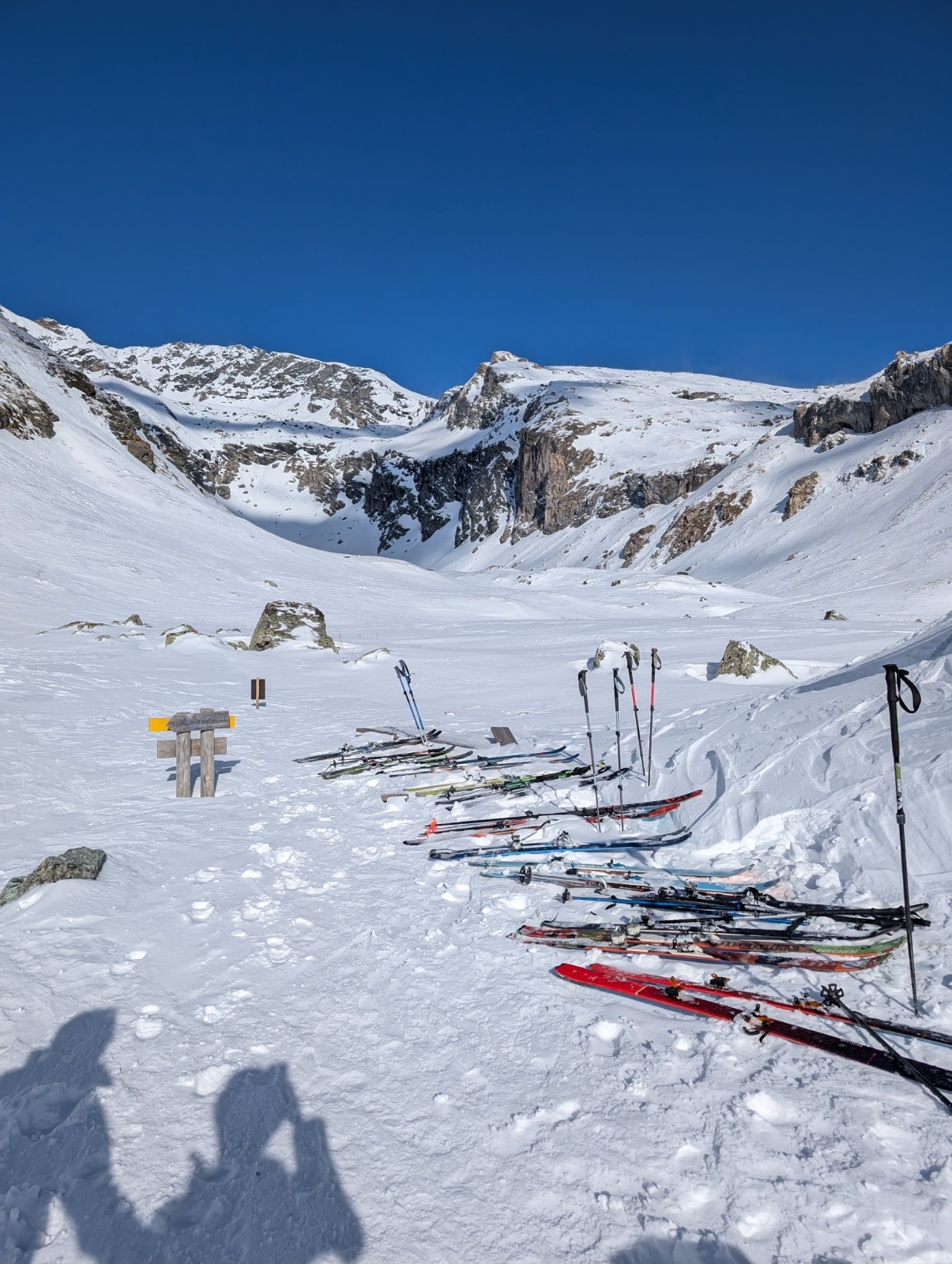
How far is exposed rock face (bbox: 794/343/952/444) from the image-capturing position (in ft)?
186

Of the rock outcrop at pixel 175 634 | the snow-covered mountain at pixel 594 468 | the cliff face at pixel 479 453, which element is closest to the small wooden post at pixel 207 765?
the rock outcrop at pixel 175 634

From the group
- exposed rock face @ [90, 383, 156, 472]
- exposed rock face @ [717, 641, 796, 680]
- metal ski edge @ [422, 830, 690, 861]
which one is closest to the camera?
metal ski edge @ [422, 830, 690, 861]

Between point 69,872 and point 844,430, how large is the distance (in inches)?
3046

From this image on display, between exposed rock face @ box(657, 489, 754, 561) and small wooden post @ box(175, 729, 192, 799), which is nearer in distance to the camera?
small wooden post @ box(175, 729, 192, 799)

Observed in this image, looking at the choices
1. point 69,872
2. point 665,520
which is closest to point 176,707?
point 69,872

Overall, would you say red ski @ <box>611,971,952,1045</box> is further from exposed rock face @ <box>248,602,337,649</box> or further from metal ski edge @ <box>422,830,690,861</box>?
exposed rock face @ <box>248,602,337,649</box>

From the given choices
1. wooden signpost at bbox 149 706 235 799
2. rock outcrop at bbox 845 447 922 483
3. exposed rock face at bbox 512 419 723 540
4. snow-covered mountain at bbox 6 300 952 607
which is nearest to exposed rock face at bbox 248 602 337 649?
wooden signpost at bbox 149 706 235 799

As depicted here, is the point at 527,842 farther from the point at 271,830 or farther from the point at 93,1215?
the point at 93,1215

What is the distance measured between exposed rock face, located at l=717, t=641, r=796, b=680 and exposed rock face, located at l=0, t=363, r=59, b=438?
54.2 m

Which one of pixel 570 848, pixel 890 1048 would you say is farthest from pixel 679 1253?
pixel 570 848

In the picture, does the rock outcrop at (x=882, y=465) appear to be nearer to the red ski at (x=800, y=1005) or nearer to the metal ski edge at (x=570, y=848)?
the metal ski edge at (x=570, y=848)

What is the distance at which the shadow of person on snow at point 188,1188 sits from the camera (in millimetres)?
2488

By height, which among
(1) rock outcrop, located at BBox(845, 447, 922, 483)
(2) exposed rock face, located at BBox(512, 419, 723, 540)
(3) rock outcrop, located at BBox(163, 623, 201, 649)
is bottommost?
(3) rock outcrop, located at BBox(163, 623, 201, 649)

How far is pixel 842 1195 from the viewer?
2.55 metres
